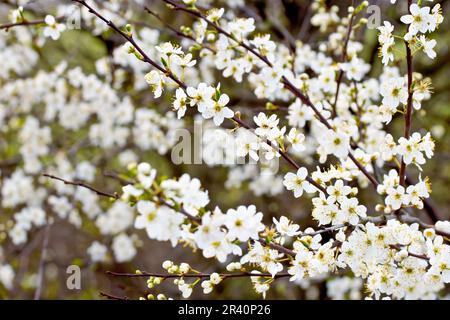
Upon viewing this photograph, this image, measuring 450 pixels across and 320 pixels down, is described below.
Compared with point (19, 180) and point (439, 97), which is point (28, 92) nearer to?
point (19, 180)

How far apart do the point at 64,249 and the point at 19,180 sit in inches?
94.9

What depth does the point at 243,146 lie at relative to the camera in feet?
6.59

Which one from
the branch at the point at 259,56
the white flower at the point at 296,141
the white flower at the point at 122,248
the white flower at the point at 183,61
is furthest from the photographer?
the white flower at the point at 122,248

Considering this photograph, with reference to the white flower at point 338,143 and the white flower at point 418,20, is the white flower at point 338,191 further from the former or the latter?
the white flower at point 418,20

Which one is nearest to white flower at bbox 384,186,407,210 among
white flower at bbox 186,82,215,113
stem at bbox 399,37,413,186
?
stem at bbox 399,37,413,186

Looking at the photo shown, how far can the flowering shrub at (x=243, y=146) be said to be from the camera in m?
1.83

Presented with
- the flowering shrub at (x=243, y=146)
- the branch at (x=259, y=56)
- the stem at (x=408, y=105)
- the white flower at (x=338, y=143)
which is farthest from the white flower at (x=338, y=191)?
the branch at (x=259, y=56)

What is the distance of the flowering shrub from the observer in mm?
1825

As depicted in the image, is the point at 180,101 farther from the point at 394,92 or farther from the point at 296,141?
the point at 394,92

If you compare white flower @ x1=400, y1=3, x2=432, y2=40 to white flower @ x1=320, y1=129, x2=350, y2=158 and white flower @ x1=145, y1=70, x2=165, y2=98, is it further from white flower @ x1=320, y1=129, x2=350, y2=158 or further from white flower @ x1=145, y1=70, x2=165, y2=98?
white flower @ x1=145, y1=70, x2=165, y2=98

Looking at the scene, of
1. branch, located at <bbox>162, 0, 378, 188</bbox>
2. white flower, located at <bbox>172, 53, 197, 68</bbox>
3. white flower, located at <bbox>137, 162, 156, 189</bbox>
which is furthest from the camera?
branch, located at <bbox>162, 0, 378, 188</bbox>

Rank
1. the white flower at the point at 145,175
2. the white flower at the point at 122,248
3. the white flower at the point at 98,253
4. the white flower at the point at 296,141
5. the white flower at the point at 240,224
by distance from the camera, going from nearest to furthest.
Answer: the white flower at the point at 145,175 < the white flower at the point at 240,224 < the white flower at the point at 296,141 < the white flower at the point at 98,253 < the white flower at the point at 122,248
